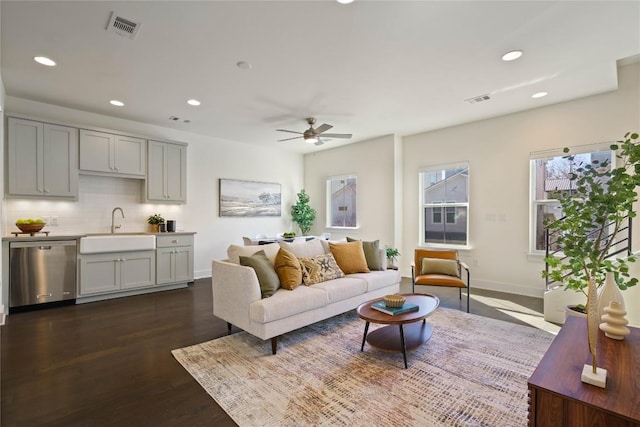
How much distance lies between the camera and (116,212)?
5336 millimetres

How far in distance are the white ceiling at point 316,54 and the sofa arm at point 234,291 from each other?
7.16ft

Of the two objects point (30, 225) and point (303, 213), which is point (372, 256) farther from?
point (30, 225)

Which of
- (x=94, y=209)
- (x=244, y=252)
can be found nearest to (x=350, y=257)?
(x=244, y=252)

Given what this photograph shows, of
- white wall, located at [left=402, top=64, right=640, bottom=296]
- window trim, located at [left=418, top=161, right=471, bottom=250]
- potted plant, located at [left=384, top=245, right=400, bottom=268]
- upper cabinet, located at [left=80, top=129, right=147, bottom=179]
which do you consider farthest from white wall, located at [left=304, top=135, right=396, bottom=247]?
upper cabinet, located at [left=80, top=129, right=147, bottom=179]

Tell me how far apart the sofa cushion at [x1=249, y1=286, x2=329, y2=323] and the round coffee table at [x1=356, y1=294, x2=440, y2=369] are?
1.53 ft

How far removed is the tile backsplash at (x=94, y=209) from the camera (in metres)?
4.55

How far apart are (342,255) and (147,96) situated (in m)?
3.46

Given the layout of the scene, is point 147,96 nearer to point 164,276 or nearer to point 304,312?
point 164,276

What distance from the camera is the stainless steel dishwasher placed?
3998 millimetres

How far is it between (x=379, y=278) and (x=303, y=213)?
3968mm

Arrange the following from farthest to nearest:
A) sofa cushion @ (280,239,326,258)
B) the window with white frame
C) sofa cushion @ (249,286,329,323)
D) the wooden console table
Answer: the window with white frame → sofa cushion @ (280,239,326,258) → sofa cushion @ (249,286,329,323) → the wooden console table

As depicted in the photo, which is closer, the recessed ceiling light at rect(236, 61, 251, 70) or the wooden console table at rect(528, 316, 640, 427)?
the wooden console table at rect(528, 316, 640, 427)

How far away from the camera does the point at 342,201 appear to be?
24.5 feet

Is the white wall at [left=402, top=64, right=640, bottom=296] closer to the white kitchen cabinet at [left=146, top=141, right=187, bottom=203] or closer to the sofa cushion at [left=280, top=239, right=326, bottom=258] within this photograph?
the sofa cushion at [left=280, top=239, right=326, bottom=258]
